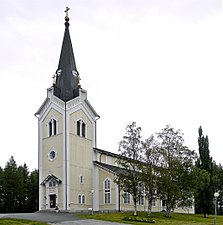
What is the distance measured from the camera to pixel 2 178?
7169 centimetres

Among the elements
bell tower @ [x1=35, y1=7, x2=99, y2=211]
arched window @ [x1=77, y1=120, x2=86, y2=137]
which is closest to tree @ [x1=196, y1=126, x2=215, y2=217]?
bell tower @ [x1=35, y1=7, x2=99, y2=211]

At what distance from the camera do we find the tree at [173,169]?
4591 centimetres

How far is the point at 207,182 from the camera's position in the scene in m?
51.2

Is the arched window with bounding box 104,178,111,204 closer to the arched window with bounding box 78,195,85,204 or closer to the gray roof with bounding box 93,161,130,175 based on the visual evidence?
the gray roof with bounding box 93,161,130,175

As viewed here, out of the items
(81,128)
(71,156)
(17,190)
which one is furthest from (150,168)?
(17,190)

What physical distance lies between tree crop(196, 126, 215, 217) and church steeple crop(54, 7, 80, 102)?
16.6 meters

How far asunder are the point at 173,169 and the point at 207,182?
685 cm

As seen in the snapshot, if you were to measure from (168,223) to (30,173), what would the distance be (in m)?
46.4

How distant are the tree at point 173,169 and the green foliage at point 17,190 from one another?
1304 inches

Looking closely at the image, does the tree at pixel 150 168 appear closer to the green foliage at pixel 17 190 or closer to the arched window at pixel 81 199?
the arched window at pixel 81 199

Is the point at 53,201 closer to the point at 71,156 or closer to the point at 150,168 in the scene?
the point at 71,156

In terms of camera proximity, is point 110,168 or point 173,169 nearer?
point 173,169

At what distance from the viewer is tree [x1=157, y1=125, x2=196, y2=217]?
45.9 metres

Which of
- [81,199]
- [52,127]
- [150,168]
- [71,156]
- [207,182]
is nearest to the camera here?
[150,168]
